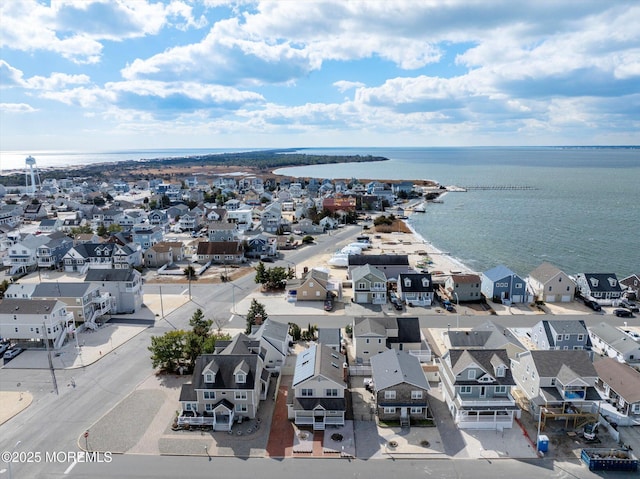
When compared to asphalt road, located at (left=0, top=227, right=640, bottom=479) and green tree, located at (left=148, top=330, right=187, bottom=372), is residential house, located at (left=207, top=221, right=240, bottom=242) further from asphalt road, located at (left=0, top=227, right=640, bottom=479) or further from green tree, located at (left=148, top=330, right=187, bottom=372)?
green tree, located at (left=148, top=330, right=187, bottom=372)

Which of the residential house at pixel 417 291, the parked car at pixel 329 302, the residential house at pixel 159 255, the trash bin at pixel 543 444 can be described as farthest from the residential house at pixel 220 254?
the trash bin at pixel 543 444

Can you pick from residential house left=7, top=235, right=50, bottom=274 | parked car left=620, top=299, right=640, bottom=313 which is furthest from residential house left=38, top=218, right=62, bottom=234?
parked car left=620, top=299, right=640, bottom=313

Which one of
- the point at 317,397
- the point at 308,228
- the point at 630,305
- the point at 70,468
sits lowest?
the point at 70,468

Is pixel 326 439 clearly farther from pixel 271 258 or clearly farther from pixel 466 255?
pixel 466 255

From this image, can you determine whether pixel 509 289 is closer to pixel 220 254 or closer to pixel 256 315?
pixel 256 315

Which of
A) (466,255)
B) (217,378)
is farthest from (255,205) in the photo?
(217,378)

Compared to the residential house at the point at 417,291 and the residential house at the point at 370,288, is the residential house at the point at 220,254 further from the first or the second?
the residential house at the point at 417,291

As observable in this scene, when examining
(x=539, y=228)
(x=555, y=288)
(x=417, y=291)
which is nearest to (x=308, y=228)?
(x=417, y=291)
